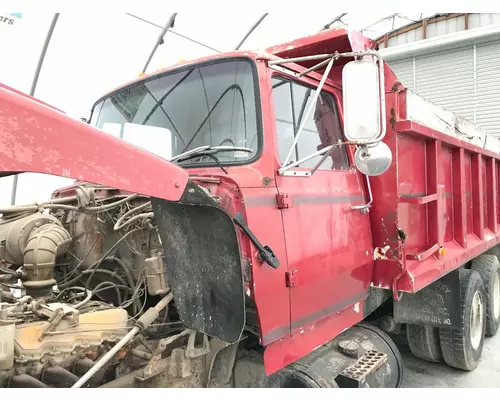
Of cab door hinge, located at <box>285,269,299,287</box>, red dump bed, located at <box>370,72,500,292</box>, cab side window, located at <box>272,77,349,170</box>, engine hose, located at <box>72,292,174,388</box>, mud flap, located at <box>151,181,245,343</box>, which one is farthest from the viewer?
red dump bed, located at <box>370,72,500,292</box>

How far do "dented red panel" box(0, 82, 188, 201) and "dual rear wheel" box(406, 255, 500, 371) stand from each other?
3.49m

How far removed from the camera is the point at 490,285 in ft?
16.7

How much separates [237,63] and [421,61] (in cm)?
952

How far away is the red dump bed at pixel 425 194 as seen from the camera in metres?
3.20

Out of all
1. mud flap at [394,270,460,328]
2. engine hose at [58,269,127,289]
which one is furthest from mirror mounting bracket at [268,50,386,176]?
mud flap at [394,270,460,328]

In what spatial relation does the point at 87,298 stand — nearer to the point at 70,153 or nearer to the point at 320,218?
the point at 70,153

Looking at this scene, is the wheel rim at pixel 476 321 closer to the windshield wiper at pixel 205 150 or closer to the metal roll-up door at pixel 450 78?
the windshield wiper at pixel 205 150

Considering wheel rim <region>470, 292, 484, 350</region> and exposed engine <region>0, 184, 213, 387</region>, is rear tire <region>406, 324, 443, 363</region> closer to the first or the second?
wheel rim <region>470, 292, 484, 350</region>

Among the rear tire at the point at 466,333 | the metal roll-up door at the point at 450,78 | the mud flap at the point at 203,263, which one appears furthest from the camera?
the metal roll-up door at the point at 450,78

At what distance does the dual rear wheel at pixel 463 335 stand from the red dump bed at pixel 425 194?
0.35 meters

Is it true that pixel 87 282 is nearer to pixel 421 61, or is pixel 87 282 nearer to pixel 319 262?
pixel 319 262

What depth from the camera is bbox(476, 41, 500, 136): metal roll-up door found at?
31.7ft

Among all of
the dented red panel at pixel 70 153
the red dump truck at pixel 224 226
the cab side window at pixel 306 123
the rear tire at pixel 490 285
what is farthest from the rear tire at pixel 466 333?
the dented red panel at pixel 70 153

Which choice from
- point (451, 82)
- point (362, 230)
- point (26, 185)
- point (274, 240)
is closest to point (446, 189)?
point (362, 230)
